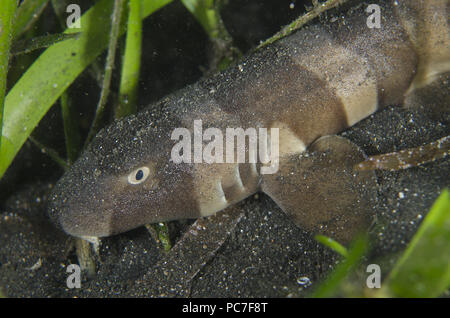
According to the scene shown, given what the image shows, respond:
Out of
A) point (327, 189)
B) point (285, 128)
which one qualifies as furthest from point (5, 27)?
point (327, 189)

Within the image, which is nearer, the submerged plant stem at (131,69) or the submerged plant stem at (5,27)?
the submerged plant stem at (5,27)

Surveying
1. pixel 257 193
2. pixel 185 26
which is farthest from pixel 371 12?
pixel 185 26

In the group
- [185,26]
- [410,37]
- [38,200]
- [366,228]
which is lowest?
[366,228]

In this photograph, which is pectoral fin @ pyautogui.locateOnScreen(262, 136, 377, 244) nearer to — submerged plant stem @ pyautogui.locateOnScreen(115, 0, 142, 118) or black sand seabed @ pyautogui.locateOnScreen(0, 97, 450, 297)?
black sand seabed @ pyautogui.locateOnScreen(0, 97, 450, 297)

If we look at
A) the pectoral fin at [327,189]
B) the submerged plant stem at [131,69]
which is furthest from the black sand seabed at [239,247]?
the submerged plant stem at [131,69]

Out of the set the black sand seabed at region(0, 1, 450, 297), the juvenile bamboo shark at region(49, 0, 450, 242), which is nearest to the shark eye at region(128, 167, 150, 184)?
the juvenile bamboo shark at region(49, 0, 450, 242)

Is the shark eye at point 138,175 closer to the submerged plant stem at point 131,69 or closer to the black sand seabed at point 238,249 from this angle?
the black sand seabed at point 238,249

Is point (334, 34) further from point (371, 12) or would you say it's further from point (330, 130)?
point (330, 130)
